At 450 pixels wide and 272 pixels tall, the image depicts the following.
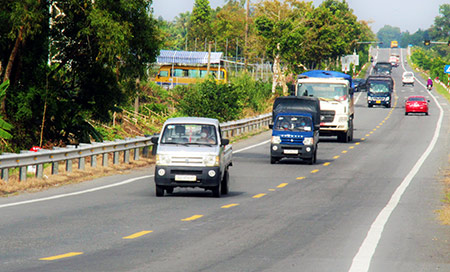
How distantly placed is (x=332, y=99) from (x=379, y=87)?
38.5 metres

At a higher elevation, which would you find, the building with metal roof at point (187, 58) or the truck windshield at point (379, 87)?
the building with metal roof at point (187, 58)

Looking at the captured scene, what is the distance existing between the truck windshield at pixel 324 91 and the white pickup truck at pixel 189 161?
2190 centimetres

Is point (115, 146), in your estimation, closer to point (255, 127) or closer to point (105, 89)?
point (105, 89)

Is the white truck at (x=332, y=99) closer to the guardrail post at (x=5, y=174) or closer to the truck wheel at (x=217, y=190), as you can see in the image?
the truck wheel at (x=217, y=190)

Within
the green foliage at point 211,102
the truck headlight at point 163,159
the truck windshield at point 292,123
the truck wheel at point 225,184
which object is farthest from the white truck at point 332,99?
the truck headlight at point 163,159

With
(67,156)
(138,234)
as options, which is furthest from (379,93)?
(138,234)

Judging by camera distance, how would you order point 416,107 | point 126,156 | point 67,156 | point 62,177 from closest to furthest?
point 62,177, point 67,156, point 126,156, point 416,107

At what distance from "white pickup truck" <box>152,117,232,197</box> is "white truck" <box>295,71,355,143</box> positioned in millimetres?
21896

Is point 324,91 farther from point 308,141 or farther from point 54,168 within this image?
point 54,168

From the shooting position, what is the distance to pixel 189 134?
774 inches

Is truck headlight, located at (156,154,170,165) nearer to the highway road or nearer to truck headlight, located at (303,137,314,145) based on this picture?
the highway road

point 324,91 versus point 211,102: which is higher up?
point 324,91

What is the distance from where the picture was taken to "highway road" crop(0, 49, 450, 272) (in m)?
10.9

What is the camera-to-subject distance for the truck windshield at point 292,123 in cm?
3031
